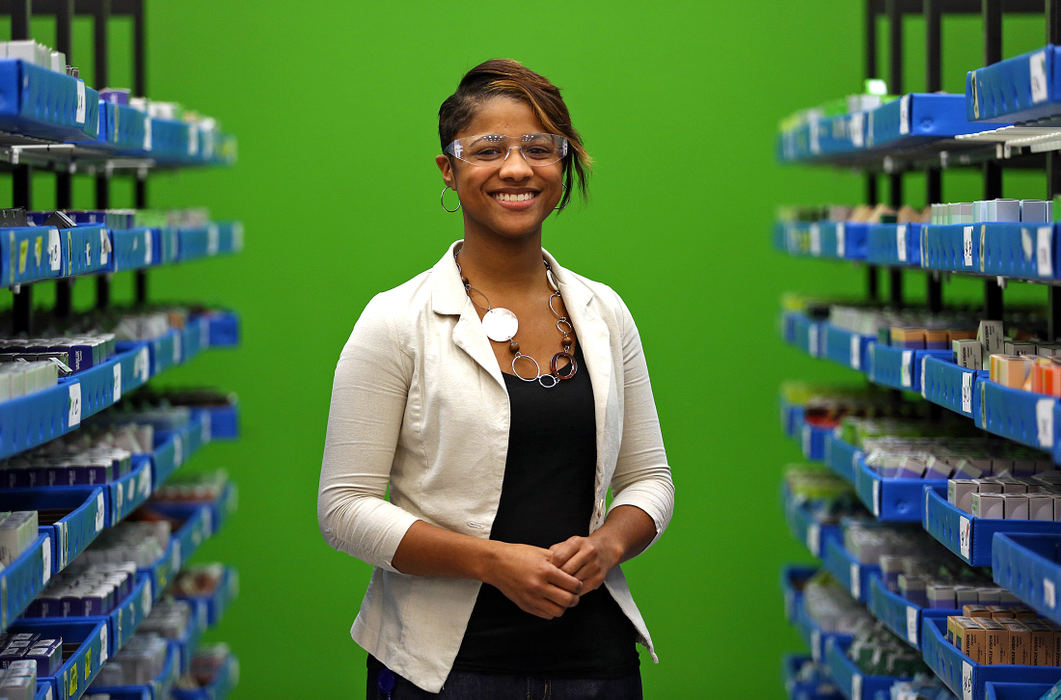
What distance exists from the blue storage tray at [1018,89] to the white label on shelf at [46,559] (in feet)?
6.58

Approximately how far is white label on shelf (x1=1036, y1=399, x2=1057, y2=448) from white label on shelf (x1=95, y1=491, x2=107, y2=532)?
2094 mm

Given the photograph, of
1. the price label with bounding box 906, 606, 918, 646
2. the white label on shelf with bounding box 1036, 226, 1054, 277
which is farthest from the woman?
the price label with bounding box 906, 606, 918, 646

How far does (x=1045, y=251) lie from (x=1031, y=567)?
540 mm

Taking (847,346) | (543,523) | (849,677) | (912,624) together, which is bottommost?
(849,677)

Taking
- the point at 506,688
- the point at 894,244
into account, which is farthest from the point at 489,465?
the point at 894,244

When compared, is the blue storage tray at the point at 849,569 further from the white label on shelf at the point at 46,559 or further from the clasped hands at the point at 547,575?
the white label on shelf at the point at 46,559

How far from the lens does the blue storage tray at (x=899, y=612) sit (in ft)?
11.0

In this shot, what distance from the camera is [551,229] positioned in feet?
20.4

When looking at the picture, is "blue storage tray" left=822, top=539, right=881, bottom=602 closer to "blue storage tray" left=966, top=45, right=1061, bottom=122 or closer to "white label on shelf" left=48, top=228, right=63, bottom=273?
"blue storage tray" left=966, top=45, right=1061, bottom=122

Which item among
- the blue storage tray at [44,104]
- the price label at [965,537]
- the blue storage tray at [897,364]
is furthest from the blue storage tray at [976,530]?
the blue storage tray at [44,104]

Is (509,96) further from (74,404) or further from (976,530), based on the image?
(976,530)

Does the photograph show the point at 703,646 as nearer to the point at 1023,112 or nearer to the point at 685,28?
the point at 685,28

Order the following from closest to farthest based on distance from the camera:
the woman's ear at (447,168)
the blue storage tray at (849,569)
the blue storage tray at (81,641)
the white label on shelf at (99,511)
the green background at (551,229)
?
the woman's ear at (447,168), the blue storage tray at (81,641), the white label on shelf at (99,511), the blue storage tray at (849,569), the green background at (551,229)

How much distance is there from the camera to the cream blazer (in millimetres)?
2242
